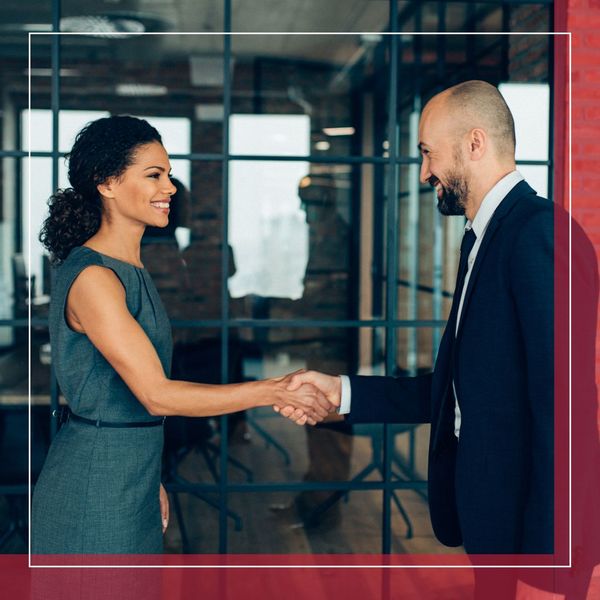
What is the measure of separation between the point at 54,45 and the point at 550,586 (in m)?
2.51

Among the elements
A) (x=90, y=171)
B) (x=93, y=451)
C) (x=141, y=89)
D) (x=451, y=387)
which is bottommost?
(x=93, y=451)

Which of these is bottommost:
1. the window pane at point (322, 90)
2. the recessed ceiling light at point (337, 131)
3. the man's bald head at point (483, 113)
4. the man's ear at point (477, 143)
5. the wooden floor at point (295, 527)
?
the wooden floor at point (295, 527)

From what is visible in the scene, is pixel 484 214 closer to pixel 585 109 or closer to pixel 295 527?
pixel 585 109

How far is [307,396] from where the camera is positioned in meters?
2.49

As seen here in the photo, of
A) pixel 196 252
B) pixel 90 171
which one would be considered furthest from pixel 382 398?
pixel 196 252

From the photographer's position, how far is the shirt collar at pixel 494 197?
206cm

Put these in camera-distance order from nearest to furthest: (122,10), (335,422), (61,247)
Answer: (61,247)
(335,422)
(122,10)

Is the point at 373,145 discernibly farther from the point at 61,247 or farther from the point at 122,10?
the point at 61,247

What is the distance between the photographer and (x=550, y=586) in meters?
2.98

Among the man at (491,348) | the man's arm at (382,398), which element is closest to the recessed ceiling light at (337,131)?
the man's arm at (382,398)

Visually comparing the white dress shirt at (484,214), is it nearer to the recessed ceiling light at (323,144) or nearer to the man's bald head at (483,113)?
the man's bald head at (483,113)

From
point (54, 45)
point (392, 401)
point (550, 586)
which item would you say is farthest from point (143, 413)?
point (550, 586)

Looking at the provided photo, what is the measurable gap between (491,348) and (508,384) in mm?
91

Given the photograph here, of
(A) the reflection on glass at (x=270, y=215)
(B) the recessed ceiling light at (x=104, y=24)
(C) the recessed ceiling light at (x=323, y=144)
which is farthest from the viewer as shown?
(C) the recessed ceiling light at (x=323, y=144)
